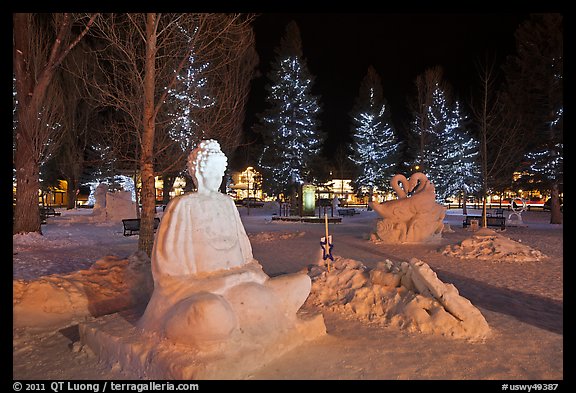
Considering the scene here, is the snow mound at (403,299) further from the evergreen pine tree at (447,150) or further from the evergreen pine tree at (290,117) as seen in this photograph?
the evergreen pine tree at (447,150)

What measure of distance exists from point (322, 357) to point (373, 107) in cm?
3921

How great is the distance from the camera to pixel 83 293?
7320 millimetres

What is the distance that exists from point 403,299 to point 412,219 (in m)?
10.1

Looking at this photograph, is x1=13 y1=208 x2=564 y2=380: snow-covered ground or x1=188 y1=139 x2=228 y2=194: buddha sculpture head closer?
x1=13 y1=208 x2=564 y2=380: snow-covered ground

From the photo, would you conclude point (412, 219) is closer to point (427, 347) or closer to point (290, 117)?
point (427, 347)

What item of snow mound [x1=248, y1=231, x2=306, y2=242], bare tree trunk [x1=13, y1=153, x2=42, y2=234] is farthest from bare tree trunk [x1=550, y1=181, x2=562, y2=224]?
bare tree trunk [x1=13, y1=153, x2=42, y2=234]

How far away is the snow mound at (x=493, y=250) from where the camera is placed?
11977 millimetres

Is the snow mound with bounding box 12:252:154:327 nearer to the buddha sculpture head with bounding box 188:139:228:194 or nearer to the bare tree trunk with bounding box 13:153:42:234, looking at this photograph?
the buddha sculpture head with bounding box 188:139:228:194

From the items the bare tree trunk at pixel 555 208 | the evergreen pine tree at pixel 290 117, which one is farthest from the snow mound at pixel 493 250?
the evergreen pine tree at pixel 290 117

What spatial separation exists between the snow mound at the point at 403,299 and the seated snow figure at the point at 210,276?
1703 mm

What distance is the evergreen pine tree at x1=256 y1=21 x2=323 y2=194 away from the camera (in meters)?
34.2

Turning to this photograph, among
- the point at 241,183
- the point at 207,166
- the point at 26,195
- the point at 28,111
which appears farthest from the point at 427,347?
the point at 241,183

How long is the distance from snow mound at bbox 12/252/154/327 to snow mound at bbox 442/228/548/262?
8.70m

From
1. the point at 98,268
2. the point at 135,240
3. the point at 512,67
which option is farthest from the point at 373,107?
the point at 98,268
